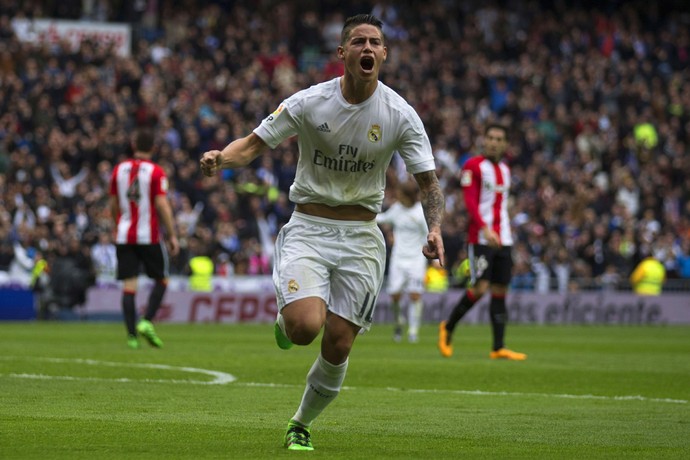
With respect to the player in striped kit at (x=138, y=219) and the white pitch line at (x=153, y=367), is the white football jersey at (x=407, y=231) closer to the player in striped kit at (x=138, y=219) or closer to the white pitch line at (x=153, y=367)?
the player in striped kit at (x=138, y=219)

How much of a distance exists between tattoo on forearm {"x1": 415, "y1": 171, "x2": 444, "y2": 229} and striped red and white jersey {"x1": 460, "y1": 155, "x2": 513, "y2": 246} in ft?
26.1

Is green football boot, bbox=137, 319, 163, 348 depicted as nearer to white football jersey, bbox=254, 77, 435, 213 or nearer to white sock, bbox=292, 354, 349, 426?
white football jersey, bbox=254, 77, 435, 213

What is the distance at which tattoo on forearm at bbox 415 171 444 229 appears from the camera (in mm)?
7680

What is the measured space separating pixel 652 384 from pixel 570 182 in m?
22.6

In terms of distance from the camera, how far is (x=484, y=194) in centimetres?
1583

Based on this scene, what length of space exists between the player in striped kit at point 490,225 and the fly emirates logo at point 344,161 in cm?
802

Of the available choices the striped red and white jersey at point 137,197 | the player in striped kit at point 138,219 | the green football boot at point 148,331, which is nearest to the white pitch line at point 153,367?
the green football boot at point 148,331

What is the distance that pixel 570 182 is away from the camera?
3500 cm

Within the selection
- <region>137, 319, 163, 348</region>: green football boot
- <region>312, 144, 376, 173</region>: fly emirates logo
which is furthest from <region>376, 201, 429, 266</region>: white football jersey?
<region>312, 144, 376, 173</region>: fly emirates logo

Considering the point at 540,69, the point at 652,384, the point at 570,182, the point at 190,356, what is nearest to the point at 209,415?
the point at 652,384

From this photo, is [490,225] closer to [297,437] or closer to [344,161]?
[344,161]

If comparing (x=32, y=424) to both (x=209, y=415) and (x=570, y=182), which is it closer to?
(x=209, y=415)

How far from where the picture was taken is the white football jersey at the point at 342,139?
7.59 meters

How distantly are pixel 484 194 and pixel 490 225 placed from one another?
373 mm
